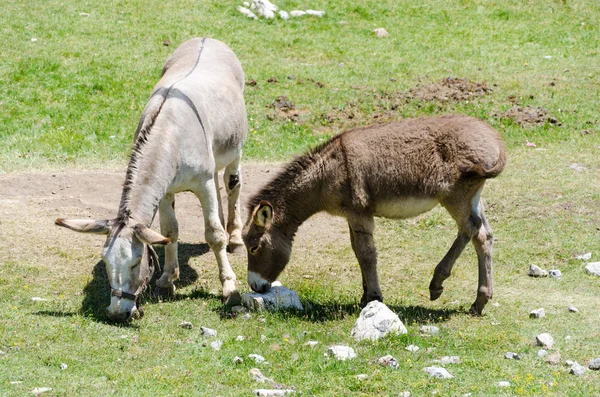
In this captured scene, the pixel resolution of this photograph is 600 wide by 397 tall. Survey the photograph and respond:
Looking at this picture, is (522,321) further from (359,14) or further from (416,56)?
(359,14)

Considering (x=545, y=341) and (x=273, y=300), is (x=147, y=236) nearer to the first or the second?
(x=273, y=300)

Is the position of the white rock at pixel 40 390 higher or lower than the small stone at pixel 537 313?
higher

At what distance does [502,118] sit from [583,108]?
1.85 metres

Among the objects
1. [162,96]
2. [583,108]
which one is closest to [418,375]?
[162,96]

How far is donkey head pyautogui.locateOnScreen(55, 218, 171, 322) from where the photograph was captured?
25.4 feet

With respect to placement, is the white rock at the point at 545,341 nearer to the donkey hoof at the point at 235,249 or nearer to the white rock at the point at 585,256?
the white rock at the point at 585,256

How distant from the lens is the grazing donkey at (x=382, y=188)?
8531 millimetres

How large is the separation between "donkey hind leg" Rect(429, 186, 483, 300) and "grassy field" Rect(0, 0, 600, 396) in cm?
43

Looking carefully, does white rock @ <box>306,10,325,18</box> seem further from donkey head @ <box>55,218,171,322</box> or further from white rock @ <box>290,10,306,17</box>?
donkey head @ <box>55,218,171,322</box>

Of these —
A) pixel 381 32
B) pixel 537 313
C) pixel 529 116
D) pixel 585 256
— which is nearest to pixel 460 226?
pixel 537 313

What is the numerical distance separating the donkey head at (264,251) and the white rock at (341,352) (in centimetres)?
182

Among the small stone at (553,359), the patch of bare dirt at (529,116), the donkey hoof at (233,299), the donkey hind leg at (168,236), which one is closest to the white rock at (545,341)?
the small stone at (553,359)

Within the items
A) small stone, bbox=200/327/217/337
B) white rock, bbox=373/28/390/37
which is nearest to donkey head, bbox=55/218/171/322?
small stone, bbox=200/327/217/337

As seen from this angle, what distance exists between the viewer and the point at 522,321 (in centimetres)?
850
